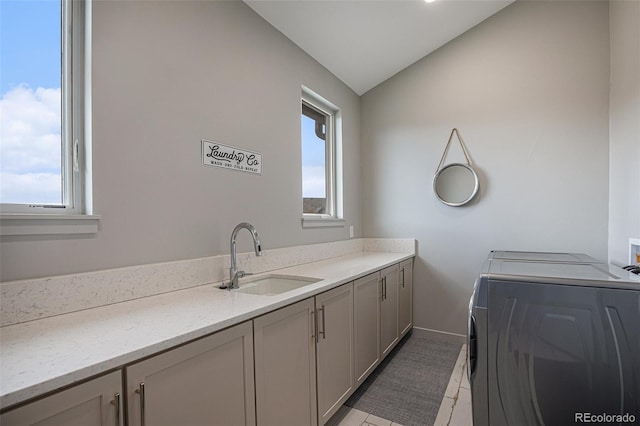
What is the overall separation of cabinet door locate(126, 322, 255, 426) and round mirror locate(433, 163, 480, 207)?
7.96 feet

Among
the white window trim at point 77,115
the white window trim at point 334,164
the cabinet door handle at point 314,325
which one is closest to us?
the white window trim at point 77,115

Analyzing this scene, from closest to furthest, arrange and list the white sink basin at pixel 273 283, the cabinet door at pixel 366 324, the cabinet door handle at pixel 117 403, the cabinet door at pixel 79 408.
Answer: the cabinet door at pixel 79 408
the cabinet door handle at pixel 117 403
the white sink basin at pixel 273 283
the cabinet door at pixel 366 324

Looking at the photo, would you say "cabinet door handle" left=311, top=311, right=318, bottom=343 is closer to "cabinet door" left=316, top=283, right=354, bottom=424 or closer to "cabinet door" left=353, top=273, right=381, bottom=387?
"cabinet door" left=316, top=283, right=354, bottom=424

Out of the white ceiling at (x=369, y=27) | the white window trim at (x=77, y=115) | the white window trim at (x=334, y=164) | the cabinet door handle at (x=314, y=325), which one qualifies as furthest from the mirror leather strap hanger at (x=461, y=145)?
the white window trim at (x=77, y=115)


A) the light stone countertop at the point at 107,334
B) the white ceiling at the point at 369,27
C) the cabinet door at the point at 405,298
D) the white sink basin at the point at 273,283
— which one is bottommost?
the cabinet door at the point at 405,298

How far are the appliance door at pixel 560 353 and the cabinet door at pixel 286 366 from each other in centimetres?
82

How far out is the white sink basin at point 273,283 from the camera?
1.91 metres

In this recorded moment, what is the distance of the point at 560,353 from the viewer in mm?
1236

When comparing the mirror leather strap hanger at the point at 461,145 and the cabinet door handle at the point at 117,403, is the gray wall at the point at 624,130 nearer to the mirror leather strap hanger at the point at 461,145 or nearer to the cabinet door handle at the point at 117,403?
the mirror leather strap hanger at the point at 461,145

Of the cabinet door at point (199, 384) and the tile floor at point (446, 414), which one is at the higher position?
the cabinet door at point (199, 384)

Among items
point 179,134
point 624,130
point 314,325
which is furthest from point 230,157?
point 624,130

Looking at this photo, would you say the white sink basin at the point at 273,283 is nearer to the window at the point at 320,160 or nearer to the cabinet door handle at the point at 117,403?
the window at the point at 320,160

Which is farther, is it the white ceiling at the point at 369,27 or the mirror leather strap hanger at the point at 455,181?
the mirror leather strap hanger at the point at 455,181

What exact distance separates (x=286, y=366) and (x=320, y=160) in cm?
203
